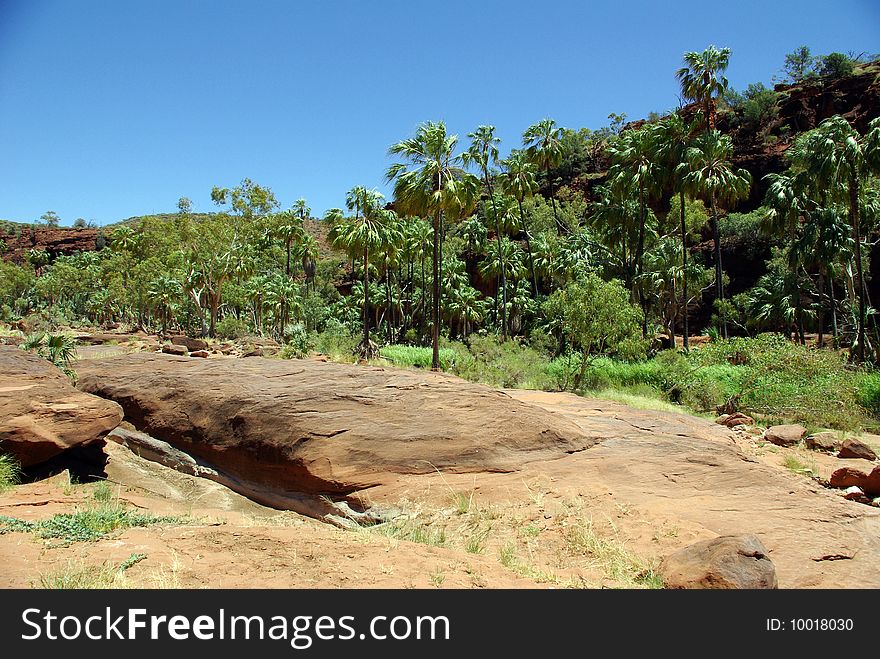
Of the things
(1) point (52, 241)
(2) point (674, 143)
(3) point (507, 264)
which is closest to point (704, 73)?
(2) point (674, 143)

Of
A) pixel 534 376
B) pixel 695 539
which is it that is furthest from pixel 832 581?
pixel 534 376

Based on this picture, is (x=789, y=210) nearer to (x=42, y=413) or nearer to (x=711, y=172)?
(x=711, y=172)

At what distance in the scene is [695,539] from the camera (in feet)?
23.4

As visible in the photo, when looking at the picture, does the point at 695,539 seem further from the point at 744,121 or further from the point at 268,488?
the point at 744,121

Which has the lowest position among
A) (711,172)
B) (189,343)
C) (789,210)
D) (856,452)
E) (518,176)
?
(856,452)

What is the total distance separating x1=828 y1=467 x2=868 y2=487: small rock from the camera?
9.74 metres

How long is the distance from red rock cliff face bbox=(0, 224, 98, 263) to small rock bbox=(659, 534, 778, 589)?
119003 mm

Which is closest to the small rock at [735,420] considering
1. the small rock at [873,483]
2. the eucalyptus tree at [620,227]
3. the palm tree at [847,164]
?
the small rock at [873,483]

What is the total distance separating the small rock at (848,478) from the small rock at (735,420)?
6.39 meters

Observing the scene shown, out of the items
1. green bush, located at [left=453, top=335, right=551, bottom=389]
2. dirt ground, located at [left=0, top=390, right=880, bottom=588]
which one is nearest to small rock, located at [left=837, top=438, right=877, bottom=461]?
dirt ground, located at [left=0, top=390, right=880, bottom=588]

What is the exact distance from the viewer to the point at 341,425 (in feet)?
31.1

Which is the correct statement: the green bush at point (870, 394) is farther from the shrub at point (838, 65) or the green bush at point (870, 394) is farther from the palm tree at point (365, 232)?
the shrub at point (838, 65)

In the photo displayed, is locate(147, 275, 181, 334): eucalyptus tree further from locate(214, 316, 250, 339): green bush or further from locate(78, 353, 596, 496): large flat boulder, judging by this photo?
locate(78, 353, 596, 496): large flat boulder

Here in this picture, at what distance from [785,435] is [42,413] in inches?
633
